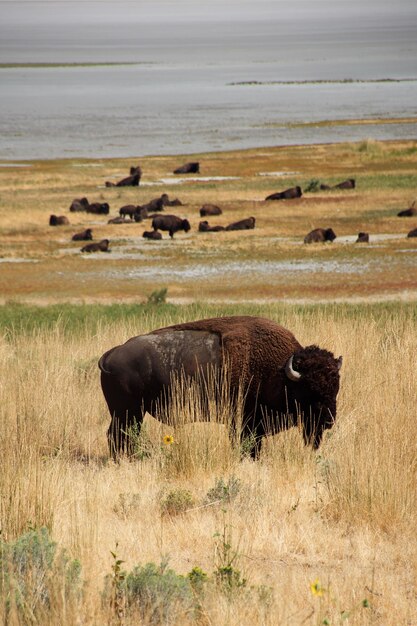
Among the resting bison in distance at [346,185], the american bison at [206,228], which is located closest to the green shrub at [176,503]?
the american bison at [206,228]

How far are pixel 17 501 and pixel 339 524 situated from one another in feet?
6.74

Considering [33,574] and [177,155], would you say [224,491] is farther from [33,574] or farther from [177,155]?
[177,155]

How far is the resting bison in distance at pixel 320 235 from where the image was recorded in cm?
3431

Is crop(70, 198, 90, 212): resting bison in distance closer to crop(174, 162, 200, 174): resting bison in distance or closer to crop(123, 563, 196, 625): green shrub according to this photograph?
crop(174, 162, 200, 174): resting bison in distance

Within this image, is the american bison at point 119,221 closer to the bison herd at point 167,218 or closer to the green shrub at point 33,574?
the bison herd at point 167,218

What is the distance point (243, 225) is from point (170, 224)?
2629mm

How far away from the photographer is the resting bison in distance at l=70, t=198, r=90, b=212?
43469 millimetres

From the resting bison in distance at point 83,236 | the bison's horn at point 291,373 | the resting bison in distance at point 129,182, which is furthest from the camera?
the resting bison in distance at point 129,182

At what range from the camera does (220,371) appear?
8695 mm

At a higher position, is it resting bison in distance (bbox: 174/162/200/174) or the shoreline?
the shoreline

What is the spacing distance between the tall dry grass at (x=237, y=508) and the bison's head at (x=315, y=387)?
140mm

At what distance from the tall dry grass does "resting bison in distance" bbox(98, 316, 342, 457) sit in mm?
215

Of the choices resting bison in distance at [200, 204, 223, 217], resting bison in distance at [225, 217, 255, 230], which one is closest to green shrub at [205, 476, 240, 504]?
resting bison in distance at [225, 217, 255, 230]

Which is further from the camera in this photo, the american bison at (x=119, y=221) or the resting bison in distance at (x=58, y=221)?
the american bison at (x=119, y=221)
